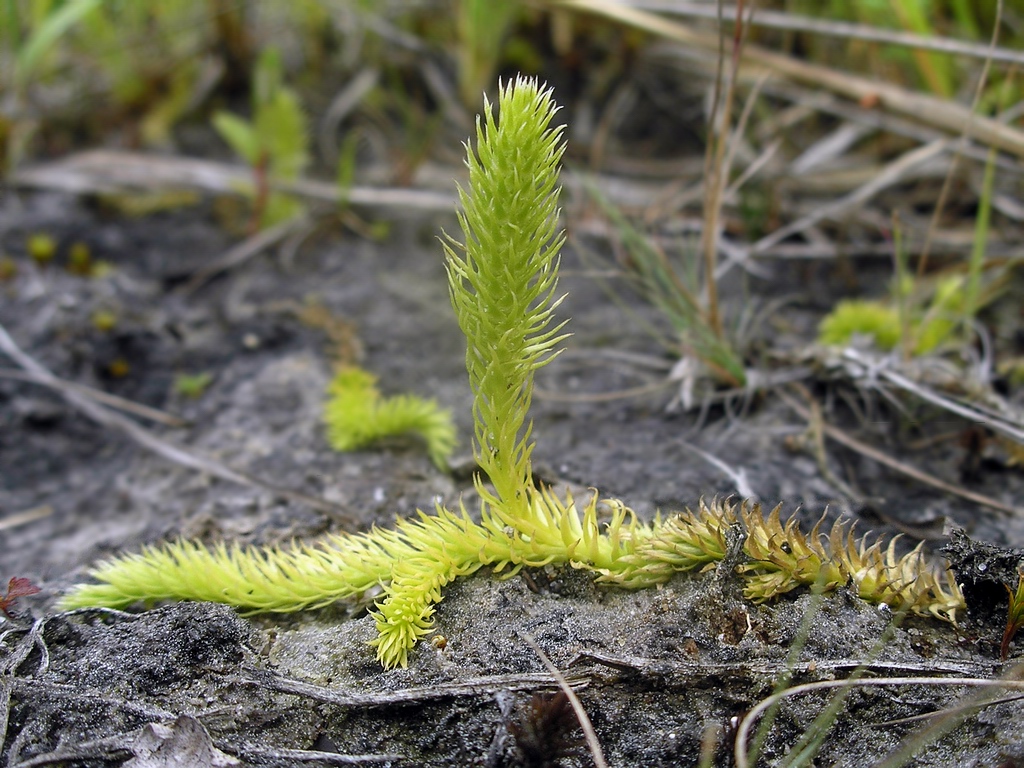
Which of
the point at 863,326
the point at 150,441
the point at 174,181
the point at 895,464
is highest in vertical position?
the point at 174,181

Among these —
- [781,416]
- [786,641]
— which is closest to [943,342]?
[781,416]

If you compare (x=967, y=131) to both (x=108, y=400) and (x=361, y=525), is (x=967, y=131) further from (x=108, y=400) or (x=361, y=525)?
(x=108, y=400)

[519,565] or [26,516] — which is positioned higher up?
[519,565]

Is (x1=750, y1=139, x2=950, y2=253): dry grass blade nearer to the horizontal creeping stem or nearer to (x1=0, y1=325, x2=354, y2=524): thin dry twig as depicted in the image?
the horizontal creeping stem

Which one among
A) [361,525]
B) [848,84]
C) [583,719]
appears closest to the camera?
[583,719]

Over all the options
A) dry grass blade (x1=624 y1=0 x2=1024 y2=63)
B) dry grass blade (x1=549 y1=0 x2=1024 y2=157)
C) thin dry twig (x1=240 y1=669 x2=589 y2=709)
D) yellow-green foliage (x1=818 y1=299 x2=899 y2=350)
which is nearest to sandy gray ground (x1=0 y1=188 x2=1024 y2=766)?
thin dry twig (x1=240 y1=669 x2=589 y2=709)

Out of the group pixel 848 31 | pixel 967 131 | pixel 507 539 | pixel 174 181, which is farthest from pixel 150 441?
pixel 848 31

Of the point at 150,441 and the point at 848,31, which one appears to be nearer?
the point at 150,441
